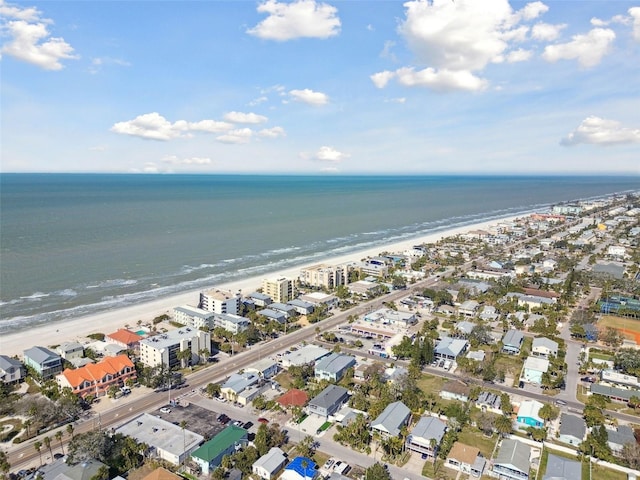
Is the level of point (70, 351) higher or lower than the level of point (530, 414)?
higher

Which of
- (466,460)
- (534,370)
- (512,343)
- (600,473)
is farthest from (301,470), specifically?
(512,343)

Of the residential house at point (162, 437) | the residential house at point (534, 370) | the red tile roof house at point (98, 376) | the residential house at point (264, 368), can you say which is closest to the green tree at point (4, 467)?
the residential house at point (162, 437)

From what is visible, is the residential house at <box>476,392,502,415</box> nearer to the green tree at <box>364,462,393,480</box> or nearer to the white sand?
the green tree at <box>364,462,393,480</box>

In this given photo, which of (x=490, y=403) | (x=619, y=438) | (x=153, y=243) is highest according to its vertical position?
(x=153, y=243)

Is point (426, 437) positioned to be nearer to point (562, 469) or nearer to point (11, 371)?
point (562, 469)

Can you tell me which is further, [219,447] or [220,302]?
[220,302]
